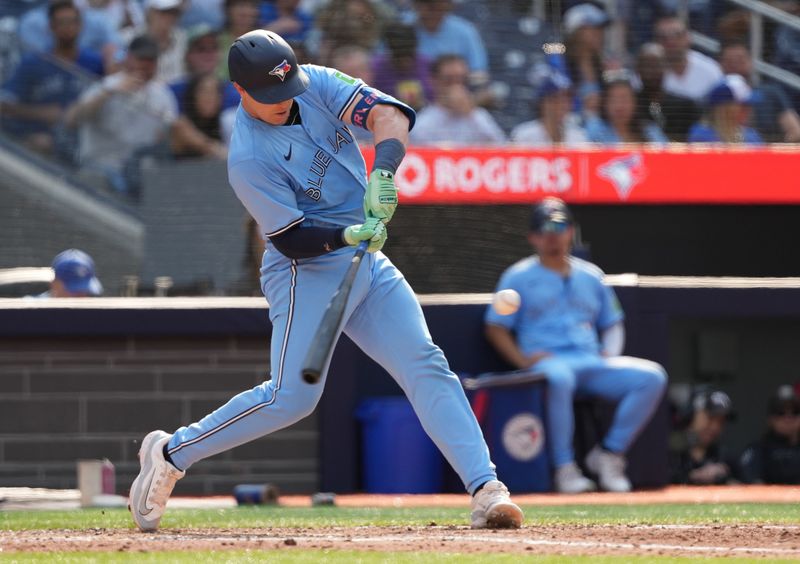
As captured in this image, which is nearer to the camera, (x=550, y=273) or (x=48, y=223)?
(x=550, y=273)

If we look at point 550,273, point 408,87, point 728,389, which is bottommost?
point 728,389

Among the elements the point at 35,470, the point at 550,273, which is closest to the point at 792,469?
the point at 550,273

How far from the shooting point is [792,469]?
28.5ft

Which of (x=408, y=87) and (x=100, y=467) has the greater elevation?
(x=408, y=87)

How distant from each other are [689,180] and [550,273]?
2147 millimetres

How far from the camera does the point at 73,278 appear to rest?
8.41 metres

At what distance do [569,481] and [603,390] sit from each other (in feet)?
1.93

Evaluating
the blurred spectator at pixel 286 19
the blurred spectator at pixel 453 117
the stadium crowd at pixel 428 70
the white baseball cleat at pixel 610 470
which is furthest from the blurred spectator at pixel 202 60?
the white baseball cleat at pixel 610 470

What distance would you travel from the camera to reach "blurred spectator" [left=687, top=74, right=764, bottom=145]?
1049 cm

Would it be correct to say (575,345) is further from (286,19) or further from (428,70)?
(286,19)

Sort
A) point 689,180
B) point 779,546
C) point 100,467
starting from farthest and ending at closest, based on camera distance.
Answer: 1. point 689,180
2. point 100,467
3. point 779,546

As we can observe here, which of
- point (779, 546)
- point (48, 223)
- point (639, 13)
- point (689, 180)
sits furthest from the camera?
point (639, 13)

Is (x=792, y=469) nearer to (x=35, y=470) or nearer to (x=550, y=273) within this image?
(x=550, y=273)

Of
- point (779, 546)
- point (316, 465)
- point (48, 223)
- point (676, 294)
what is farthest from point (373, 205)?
point (48, 223)
